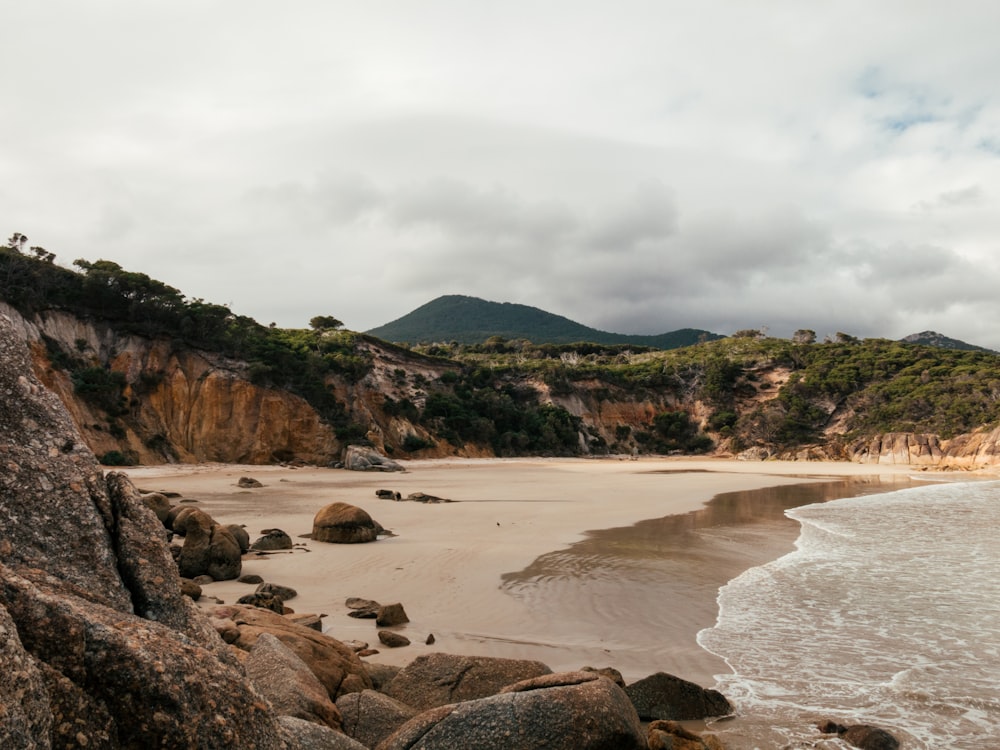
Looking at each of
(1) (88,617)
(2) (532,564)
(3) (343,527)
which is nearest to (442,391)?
(3) (343,527)

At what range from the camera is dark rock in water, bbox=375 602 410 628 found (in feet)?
29.1

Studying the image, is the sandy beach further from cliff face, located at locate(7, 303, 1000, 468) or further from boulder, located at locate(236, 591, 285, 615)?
cliff face, located at locate(7, 303, 1000, 468)

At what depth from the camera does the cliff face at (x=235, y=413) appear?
3734 cm

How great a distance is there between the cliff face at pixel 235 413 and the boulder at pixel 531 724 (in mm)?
29056

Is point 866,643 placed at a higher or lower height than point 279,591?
lower

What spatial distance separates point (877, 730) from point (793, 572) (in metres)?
7.57

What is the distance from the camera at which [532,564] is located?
1336 cm

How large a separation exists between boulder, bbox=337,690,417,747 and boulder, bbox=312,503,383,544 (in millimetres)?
9649

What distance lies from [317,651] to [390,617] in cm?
281

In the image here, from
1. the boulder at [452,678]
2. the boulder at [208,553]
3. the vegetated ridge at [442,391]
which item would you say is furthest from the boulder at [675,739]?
the vegetated ridge at [442,391]

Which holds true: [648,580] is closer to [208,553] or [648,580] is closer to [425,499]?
[208,553]

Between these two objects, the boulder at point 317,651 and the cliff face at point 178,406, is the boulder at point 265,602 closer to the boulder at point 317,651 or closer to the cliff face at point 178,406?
the boulder at point 317,651

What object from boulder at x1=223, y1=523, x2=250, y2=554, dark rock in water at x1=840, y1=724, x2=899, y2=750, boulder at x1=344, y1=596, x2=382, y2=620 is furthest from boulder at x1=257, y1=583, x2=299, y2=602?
dark rock in water at x1=840, y1=724, x2=899, y2=750

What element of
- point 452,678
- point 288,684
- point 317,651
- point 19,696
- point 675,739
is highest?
point 19,696
